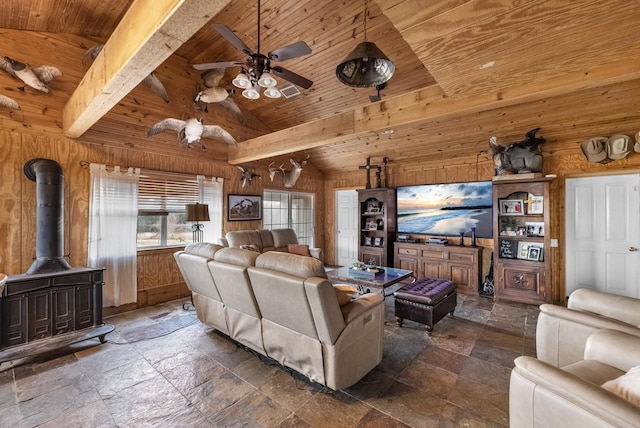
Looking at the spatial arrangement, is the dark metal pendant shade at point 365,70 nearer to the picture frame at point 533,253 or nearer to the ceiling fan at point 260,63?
the ceiling fan at point 260,63

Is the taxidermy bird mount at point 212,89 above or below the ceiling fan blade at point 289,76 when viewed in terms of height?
above

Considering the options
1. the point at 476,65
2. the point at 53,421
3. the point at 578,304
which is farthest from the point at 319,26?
→ the point at 53,421

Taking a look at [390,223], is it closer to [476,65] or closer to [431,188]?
[431,188]

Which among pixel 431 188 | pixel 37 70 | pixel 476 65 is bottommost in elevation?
pixel 431 188

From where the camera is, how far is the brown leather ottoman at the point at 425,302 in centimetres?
307

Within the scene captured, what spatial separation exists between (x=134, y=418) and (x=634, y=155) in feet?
21.1

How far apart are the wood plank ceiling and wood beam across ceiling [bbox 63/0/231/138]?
0.30 ft

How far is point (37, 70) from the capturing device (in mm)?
3252

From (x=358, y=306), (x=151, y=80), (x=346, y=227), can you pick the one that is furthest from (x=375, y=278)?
(x=151, y=80)

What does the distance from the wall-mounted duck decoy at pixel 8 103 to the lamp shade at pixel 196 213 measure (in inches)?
85.1

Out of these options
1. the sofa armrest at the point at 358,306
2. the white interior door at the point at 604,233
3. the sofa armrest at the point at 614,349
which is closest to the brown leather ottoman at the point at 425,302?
the sofa armrest at the point at 358,306

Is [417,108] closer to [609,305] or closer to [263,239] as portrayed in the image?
[609,305]

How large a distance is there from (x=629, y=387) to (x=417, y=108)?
272cm

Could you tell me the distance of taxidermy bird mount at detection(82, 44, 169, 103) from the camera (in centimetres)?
352
